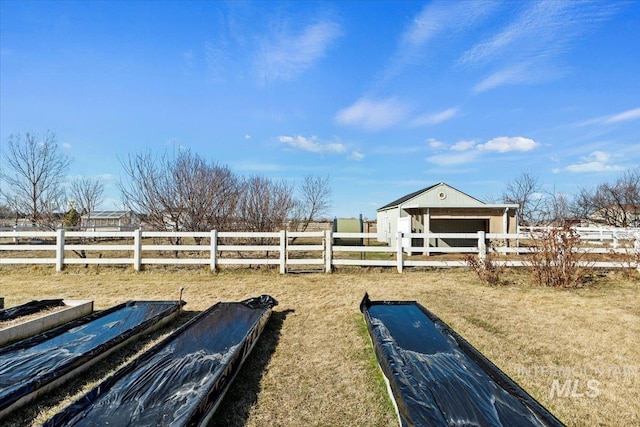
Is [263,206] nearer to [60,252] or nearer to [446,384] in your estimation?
[60,252]

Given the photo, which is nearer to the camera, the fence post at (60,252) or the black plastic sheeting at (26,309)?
the black plastic sheeting at (26,309)

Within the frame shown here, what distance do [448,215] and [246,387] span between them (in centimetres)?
1446

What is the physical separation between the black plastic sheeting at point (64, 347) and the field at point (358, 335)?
161mm

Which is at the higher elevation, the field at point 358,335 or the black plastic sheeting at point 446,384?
the black plastic sheeting at point 446,384

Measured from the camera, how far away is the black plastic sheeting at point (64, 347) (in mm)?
3045

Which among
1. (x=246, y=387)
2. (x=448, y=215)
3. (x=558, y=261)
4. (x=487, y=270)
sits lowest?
(x=246, y=387)

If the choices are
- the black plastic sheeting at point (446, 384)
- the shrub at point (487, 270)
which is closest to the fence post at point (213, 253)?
the black plastic sheeting at point (446, 384)

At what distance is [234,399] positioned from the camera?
3037 mm

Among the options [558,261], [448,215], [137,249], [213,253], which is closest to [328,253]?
[213,253]

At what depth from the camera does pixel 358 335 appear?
4734 millimetres

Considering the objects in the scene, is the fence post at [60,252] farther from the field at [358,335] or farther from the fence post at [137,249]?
the fence post at [137,249]

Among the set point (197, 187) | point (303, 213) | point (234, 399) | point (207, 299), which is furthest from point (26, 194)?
point (234, 399)

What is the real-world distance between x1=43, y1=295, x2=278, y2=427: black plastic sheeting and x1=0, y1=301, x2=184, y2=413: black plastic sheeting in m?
0.57

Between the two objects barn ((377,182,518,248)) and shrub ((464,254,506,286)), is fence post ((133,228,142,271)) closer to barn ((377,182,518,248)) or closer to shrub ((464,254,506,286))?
shrub ((464,254,506,286))
